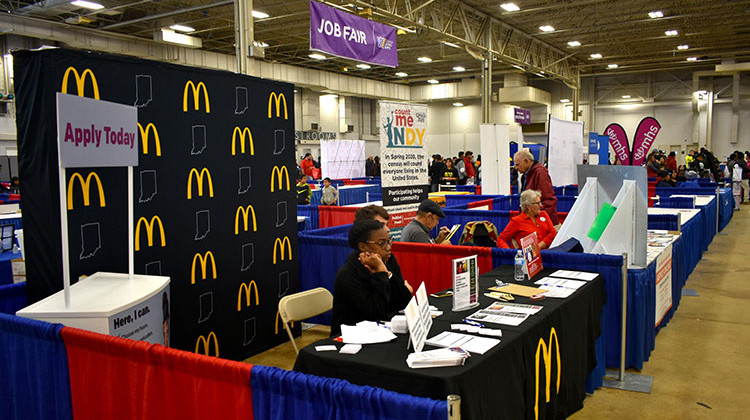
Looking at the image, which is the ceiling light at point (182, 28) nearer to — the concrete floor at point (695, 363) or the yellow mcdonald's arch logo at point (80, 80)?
the concrete floor at point (695, 363)

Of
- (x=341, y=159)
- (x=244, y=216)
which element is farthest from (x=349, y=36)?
(x=341, y=159)

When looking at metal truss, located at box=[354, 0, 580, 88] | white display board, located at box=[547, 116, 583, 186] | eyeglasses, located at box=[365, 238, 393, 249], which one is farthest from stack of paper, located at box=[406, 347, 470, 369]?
metal truss, located at box=[354, 0, 580, 88]

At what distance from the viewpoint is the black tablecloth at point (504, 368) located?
2197 millimetres

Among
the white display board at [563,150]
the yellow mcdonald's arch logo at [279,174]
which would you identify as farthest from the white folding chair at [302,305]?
the white display board at [563,150]

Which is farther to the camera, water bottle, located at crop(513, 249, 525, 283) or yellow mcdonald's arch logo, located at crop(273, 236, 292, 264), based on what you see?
yellow mcdonald's arch logo, located at crop(273, 236, 292, 264)

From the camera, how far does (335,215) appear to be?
9.59 metres

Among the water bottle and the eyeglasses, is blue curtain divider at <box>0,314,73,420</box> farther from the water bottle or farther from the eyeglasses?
the water bottle

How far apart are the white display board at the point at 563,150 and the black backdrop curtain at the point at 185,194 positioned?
431 centimetres

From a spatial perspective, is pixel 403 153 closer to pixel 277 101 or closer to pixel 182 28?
pixel 277 101

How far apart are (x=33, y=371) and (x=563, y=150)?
24.4 ft

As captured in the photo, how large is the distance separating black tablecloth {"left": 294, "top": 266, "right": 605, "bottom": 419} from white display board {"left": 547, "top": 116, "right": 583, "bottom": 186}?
4694 mm

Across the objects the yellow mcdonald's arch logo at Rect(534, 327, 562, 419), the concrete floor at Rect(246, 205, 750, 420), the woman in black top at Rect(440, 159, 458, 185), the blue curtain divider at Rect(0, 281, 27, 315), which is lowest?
the concrete floor at Rect(246, 205, 750, 420)

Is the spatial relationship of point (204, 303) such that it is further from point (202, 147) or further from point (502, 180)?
point (502, 180)

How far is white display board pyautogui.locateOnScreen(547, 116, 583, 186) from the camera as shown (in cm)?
811
